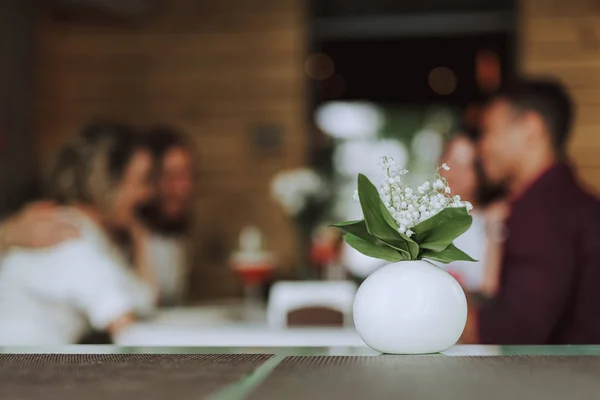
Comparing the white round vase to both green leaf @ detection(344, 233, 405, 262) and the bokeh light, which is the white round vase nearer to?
green leaf @ detection(344, 233, 405, 262)

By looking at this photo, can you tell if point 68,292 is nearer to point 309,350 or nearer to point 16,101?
point 309,350

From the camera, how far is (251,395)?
3.57ft

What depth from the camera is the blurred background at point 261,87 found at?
19.0ft

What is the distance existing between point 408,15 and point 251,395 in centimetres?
496

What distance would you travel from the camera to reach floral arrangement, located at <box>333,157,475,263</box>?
1.45m

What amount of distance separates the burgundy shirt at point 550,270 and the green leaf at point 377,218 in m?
1.12

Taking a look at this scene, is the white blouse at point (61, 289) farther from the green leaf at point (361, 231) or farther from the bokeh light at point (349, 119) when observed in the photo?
the bokeh light at point (349, 119)

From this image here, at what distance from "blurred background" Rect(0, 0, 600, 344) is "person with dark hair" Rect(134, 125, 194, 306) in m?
1.27

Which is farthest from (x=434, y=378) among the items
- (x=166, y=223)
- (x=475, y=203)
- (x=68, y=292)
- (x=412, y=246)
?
(x=475, y=203)

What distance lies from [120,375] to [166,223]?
3211 millimetres

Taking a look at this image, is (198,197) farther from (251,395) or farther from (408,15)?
(251,395)

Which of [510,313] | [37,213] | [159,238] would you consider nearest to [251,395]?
[510,313]

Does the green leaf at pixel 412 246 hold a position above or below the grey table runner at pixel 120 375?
above

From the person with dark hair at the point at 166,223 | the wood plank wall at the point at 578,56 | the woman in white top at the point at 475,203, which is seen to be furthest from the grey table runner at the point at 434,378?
the wood plank wall at the point at 578,56
